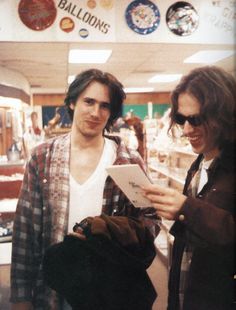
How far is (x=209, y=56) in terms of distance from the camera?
1.73 metres

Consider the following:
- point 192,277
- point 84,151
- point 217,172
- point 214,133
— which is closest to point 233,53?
point 214,133

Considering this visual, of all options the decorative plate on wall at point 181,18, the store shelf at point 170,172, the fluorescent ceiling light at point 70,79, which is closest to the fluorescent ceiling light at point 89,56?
the fluorescent ceiling light at point 70,79

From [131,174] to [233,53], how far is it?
968mm

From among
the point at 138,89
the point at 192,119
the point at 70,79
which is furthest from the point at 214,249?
the point at 70,79

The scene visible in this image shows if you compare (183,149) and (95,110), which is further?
(183,149)

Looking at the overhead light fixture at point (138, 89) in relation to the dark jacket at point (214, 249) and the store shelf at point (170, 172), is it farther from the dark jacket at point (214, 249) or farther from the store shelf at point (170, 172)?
the dark jacket at point (214, 249)

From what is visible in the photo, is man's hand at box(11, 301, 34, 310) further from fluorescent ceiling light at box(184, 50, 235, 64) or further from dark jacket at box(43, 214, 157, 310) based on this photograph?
fluorescent ceiling light at box(184, 50, 235, 64)

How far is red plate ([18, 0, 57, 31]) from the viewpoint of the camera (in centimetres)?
157

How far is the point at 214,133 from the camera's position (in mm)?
1263

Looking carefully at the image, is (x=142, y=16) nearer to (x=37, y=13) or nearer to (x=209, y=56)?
(x=209, y=56)

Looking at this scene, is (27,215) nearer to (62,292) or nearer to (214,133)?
(62,292)

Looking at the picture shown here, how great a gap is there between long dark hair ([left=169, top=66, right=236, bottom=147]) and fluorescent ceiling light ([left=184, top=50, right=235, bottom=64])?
421mm

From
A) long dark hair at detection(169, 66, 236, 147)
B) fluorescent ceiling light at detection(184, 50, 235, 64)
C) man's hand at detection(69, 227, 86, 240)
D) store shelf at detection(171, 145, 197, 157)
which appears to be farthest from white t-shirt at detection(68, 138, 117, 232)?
fluorescent ceiling light at detection(184, 50, 235, 64)

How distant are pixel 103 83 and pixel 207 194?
66 cm
